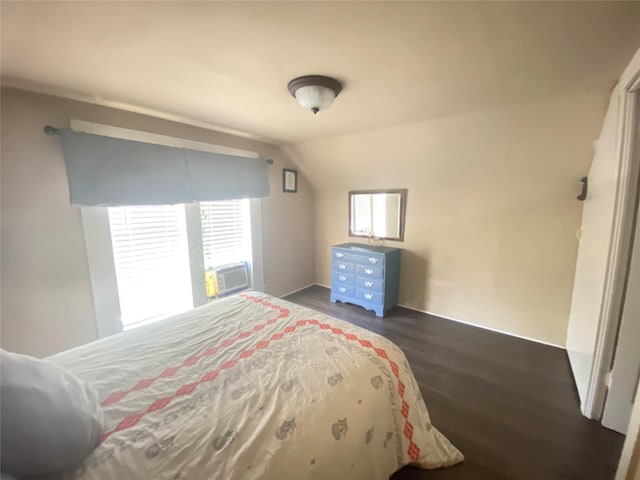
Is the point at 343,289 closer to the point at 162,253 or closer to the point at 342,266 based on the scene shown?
the point at 342,266

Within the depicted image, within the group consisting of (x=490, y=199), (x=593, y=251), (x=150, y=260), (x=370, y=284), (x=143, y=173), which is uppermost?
(x=143, y=173)

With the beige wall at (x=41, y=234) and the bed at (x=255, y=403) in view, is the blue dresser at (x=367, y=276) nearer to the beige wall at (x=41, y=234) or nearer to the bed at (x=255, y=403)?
the bed at (x=255, y=403)

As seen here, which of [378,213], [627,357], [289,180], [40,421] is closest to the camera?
[40,421]

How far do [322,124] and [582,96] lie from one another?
2.08m

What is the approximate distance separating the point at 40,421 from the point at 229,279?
2476 mm

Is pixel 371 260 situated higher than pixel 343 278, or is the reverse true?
pixel 371 260

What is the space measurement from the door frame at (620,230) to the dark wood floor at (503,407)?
32 cm

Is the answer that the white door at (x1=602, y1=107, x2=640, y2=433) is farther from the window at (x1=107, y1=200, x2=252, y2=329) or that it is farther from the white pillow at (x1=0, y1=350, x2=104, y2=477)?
the window at (x1=107, y1=200, x2=252, y2=329)

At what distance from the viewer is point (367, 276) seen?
3.34m

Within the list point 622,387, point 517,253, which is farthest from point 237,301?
point 517,253

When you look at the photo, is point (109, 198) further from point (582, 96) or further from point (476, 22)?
point (582, 96)

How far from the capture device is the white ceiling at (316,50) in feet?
3.69

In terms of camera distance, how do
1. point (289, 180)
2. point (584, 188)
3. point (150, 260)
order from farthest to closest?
point (289, 180), point (150, 260), point (584, 188)

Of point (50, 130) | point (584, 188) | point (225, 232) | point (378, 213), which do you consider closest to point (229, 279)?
point (225, 232)
